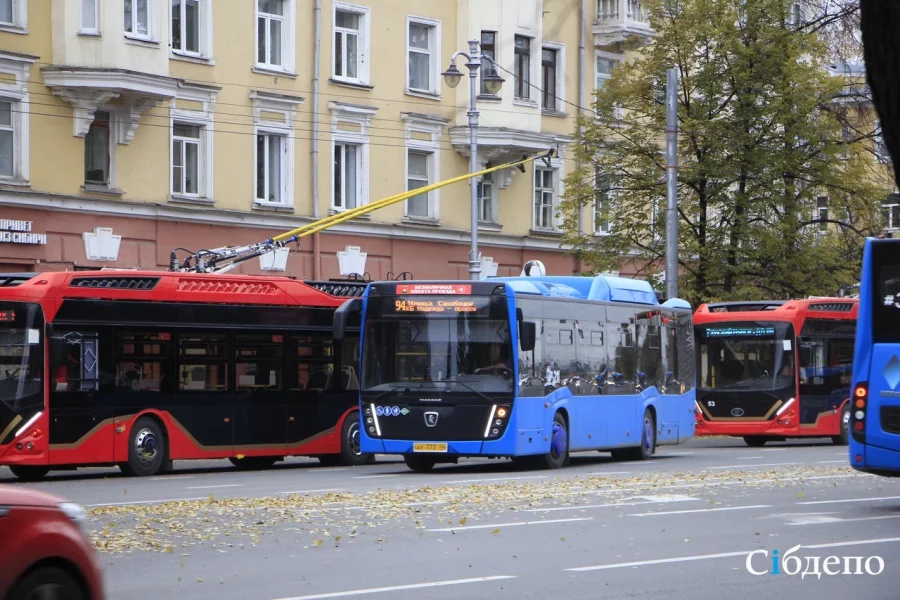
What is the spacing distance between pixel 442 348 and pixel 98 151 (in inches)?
504

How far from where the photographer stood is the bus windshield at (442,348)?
75.6ft

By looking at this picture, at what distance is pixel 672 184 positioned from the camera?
34.1 meters

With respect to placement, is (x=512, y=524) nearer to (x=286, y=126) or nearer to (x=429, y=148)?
(x=286, y=126)

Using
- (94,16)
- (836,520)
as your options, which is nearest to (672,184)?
(94,16)

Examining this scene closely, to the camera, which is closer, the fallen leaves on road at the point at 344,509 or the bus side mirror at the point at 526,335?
the fallen leaves on road at the point at 344,509

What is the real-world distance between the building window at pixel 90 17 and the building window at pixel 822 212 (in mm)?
17248

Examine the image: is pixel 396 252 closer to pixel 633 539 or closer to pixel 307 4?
pixel 307 4

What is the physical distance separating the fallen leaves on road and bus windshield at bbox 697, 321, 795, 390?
11.0 m

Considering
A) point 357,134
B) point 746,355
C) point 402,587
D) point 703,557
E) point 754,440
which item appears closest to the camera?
point 402,587

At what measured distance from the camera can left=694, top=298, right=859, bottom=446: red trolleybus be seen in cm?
3269

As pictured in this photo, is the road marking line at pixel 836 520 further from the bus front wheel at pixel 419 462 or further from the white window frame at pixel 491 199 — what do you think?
the white window frame at pixel 491 199

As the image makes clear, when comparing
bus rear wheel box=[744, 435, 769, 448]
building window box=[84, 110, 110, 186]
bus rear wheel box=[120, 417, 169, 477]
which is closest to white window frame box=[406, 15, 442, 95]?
building window box=[84, 110, 110, 186]

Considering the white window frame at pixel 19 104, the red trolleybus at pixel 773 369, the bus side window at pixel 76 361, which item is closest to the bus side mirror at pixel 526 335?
the bus side window at pixel 76 361

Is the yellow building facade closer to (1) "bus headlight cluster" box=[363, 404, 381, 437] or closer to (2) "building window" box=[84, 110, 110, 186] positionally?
(2) "building window" box=[84, 110, 110, 186]
